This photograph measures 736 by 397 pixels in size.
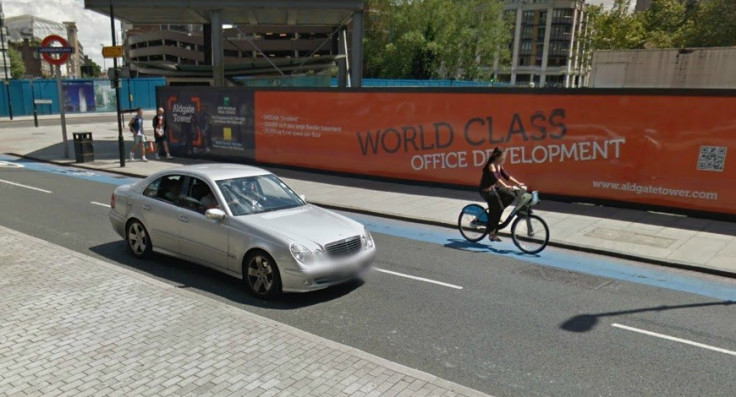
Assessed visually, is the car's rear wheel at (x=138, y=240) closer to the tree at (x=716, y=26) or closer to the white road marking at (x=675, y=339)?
the white road marking at (x=675, y=339)

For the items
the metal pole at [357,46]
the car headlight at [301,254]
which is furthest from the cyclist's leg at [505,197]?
the metal pole at [357,46]

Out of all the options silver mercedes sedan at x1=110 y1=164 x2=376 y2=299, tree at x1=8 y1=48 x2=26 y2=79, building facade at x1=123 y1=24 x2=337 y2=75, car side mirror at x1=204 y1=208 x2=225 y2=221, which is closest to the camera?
silver mercedes sedan at x1=110 y1=164 x2=376 y2=299

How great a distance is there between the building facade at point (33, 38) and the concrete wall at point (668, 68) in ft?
351

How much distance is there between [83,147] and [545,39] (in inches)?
4146

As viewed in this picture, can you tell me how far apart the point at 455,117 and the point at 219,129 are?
9574 mm

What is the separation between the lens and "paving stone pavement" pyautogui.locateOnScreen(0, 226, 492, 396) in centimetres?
399

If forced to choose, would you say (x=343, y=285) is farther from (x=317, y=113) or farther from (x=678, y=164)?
(x=317, y=113)

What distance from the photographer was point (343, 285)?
6.75 m

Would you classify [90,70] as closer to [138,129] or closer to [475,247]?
[138,129]

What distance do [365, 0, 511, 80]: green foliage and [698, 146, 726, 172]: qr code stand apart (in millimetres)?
46926

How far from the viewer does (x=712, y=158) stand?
34.6 ft

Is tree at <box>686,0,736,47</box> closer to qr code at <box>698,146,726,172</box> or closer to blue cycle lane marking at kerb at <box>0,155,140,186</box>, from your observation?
qr code at <box>698,146,726,172</box>

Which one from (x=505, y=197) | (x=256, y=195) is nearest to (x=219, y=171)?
(x=256, y=195)

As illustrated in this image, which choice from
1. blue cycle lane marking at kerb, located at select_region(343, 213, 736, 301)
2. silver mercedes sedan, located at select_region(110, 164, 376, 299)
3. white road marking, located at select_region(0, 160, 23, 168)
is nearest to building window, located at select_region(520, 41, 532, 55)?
white road marking, located at select_region(0, 160, 23, 168)
